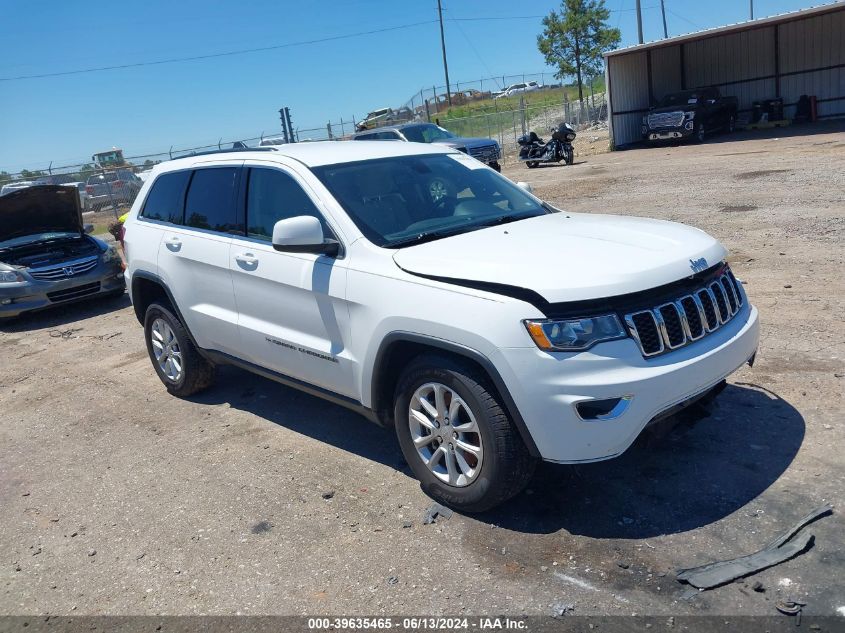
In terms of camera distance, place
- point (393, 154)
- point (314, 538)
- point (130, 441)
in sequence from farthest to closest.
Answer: point (130, 441)
point (393, 154)
point (314, 538)

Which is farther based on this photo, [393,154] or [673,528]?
[393,154]

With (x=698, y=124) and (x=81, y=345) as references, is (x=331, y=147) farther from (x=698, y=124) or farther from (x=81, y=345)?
(x=698, y=124)

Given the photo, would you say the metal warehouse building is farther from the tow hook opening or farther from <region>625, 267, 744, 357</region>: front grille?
the tow hook opening

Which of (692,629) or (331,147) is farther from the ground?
(331,147)

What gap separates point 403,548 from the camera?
3.69 m

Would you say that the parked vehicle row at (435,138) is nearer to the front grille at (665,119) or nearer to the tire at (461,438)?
the front grille at (665,119)

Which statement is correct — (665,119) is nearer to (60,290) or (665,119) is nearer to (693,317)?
(60,290)

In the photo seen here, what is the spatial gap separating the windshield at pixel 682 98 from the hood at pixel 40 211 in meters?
20.5

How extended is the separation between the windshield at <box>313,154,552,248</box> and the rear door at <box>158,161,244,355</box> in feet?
3.19

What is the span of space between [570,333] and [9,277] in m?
9.19

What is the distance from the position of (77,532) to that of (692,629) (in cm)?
332

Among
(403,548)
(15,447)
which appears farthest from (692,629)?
(15,447)

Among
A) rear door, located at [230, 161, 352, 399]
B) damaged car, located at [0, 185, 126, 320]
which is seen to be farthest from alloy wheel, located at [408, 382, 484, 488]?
damaged car, located at [0, 185, 126, 320]

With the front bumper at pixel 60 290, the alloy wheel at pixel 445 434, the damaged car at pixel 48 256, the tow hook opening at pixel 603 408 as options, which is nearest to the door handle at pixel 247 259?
the alloy wheel at pixel 445 434
